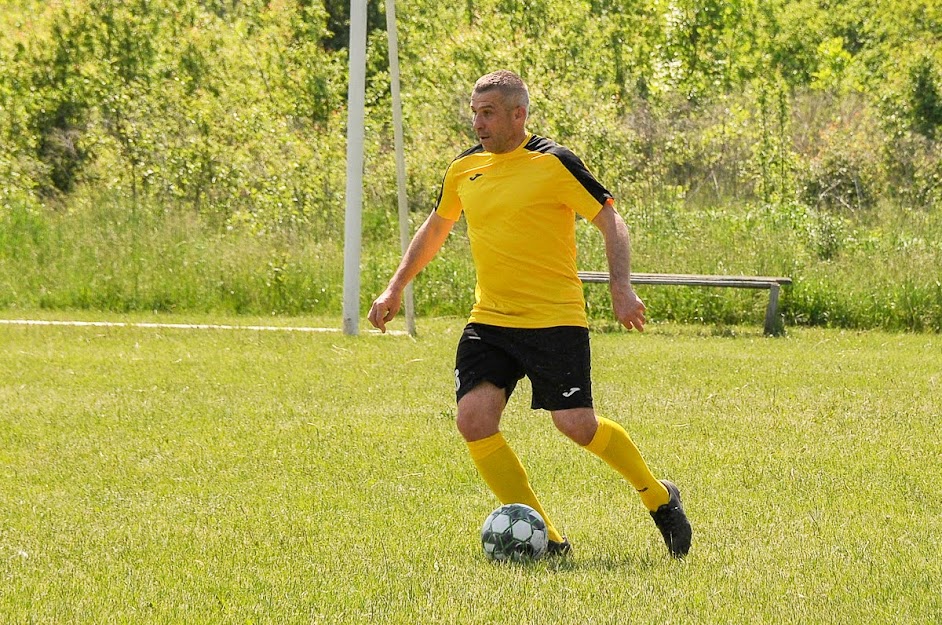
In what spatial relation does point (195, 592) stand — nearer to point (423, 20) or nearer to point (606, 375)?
point (606, 375)

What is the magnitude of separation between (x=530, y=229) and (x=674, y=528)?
1349 mm

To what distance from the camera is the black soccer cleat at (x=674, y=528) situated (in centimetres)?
544

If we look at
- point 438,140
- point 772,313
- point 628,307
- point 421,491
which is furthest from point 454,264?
point 628,307

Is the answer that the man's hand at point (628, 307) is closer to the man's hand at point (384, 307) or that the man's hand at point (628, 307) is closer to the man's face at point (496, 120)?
the man's face at point (496, 120)

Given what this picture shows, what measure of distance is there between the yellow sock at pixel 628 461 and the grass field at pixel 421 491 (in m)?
0.25

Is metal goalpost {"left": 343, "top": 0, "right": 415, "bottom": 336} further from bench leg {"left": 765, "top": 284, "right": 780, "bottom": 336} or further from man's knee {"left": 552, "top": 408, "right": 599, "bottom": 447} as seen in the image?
man's knee {"left": 552, "top": 408, "right": 599, "bottom": 447}

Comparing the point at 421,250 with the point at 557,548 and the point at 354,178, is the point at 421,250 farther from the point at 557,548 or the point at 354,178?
the point at 354,178

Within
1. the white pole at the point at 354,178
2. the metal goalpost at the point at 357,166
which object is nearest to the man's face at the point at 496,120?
the metal goalpost at the point at 357,166

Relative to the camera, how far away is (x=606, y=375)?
11.2 m

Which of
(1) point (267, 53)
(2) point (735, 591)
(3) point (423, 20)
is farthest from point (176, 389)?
(3) point (423, 20)

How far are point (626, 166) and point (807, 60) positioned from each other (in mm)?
16362

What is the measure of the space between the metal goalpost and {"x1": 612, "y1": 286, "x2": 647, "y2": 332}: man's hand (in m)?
8.36

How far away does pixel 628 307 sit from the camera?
5.07 m

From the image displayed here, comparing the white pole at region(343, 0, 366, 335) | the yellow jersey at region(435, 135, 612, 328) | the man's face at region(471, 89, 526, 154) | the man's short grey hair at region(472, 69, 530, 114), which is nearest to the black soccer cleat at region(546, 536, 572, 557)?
the yellow jersey at region(435, 135, 612, 328)
